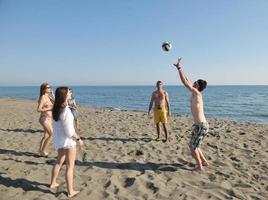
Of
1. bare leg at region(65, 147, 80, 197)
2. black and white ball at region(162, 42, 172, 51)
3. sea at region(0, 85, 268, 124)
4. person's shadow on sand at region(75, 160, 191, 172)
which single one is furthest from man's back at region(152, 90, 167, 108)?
sea at region(0, 85, 268, 124)

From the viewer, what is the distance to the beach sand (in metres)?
5.42

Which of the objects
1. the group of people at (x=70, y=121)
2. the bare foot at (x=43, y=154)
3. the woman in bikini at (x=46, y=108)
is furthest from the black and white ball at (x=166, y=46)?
the bare foot at (x=43, y=154)

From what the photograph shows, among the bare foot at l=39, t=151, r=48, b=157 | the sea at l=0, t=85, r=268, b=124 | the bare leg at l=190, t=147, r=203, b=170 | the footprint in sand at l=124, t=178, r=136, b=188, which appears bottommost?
the sea at l=0, t=85, r=268, b=124

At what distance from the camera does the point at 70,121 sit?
4910 mm

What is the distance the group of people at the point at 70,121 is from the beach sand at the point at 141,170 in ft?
1.28

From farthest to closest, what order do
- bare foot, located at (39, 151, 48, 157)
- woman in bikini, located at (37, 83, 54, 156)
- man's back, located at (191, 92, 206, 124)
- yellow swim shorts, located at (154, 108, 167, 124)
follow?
yellow swim shorts, located at (154, 108, 167, 124), bare foot, located at (39, 151, 48, 157), woman in bikini, located at (37, 83, 54, 156), man's back, located at (191, 92, 206, 124)

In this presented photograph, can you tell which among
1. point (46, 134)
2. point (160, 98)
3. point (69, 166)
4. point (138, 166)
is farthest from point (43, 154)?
point (160, 98)

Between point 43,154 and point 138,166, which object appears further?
point 43,154

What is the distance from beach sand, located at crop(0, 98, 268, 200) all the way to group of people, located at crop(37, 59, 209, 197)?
1.28 feet

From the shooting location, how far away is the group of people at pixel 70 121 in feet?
16.0

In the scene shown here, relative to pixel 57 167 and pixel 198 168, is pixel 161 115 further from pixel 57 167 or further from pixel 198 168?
pixel 57 167

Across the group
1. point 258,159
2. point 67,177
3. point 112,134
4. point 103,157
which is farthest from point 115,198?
point 112,134

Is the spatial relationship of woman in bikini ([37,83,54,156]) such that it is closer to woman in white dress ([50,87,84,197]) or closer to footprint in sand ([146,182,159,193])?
woman in white dress ([50,87,84,197])

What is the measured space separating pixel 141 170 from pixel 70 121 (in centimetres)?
245
